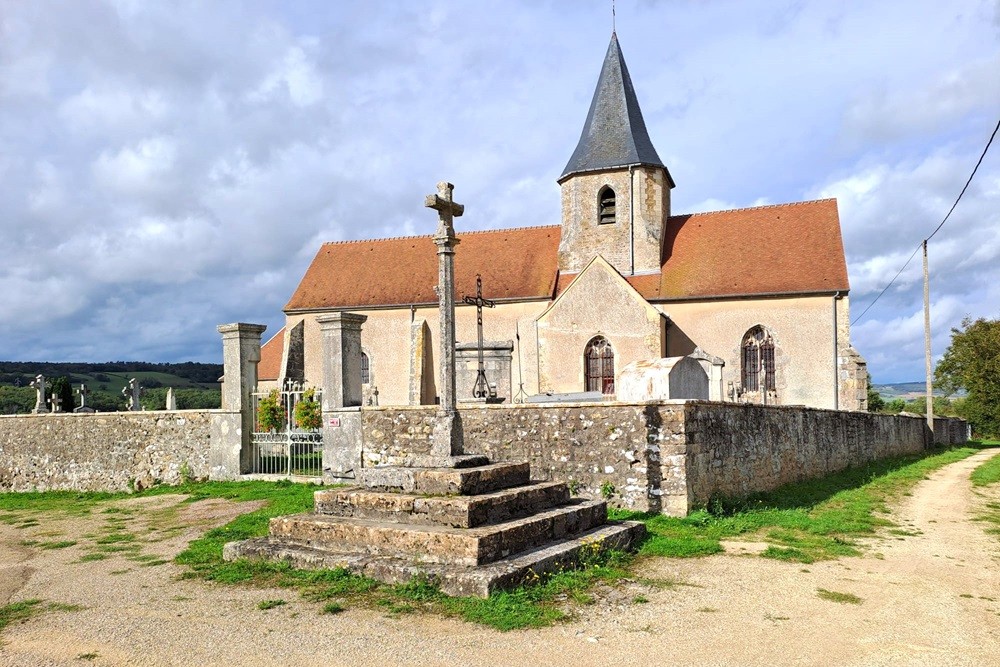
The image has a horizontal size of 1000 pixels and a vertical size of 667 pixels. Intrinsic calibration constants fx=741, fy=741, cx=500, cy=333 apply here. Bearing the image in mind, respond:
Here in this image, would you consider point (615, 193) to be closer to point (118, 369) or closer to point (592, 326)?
point (592, 326)

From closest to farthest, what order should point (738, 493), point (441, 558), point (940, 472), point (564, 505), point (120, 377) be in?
point (441, 558), point (564, 505), point (738, 493), point (940, 472), point (120, 377)

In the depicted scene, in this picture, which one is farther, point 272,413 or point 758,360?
point 758,360

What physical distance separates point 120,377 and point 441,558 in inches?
3058

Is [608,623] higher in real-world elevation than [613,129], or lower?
lower

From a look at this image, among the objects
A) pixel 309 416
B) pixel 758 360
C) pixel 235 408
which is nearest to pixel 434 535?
pixel 309 416

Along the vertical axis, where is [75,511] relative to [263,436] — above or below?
below

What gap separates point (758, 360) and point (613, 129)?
33.5ft

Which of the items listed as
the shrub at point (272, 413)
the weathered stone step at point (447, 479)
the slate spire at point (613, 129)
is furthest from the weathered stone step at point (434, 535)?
the slate spire at point (613, 129)

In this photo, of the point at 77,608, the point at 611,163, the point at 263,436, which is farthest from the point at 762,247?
the point at 77,608

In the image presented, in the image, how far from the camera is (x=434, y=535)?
6.90 m

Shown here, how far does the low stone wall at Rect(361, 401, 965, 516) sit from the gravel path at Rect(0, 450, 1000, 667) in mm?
2011

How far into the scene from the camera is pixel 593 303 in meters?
23.8

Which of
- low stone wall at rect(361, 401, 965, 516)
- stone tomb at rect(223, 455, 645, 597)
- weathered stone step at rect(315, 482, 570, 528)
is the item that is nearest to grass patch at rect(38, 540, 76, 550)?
stone tomb at rect(223, 455, 645, 597)

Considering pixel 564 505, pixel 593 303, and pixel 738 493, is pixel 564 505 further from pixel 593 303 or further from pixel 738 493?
pixel 593 303
